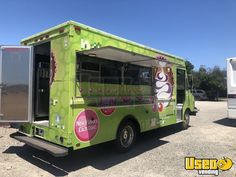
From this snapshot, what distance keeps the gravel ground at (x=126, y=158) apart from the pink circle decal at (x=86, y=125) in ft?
2.46

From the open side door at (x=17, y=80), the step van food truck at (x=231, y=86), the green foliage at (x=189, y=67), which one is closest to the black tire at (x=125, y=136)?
the open side door at (x=17, y=80)

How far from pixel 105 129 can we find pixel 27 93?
213cm

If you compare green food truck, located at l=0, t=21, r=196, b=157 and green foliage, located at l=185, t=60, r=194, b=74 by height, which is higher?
green foliage, located at l=185, t=60, r=194, b=74

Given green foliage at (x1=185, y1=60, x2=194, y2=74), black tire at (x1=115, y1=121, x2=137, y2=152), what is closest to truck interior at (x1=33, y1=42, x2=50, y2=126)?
black tire at (x1=115, y1=121, x2=137, y2=152)

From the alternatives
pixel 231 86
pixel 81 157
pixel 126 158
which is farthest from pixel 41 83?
pixel 231 86

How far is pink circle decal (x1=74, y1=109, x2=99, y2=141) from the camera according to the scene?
5.15 m

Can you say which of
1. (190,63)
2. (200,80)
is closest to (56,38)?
(200,80)

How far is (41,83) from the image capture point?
6.64 metres

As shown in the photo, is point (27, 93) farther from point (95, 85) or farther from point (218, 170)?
point (218, 170)

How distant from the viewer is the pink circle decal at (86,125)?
5152mm

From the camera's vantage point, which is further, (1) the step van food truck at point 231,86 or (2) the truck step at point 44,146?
(1) the step van food truck at point 231,86

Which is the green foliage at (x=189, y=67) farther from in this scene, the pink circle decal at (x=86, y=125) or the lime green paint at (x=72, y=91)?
the pink circle decal at (x=86, y=125)

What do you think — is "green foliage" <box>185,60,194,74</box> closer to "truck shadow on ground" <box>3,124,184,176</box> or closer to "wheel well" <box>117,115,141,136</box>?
"wheel well" <box>117,115,141,136</box>

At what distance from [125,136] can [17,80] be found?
10.5 ft
